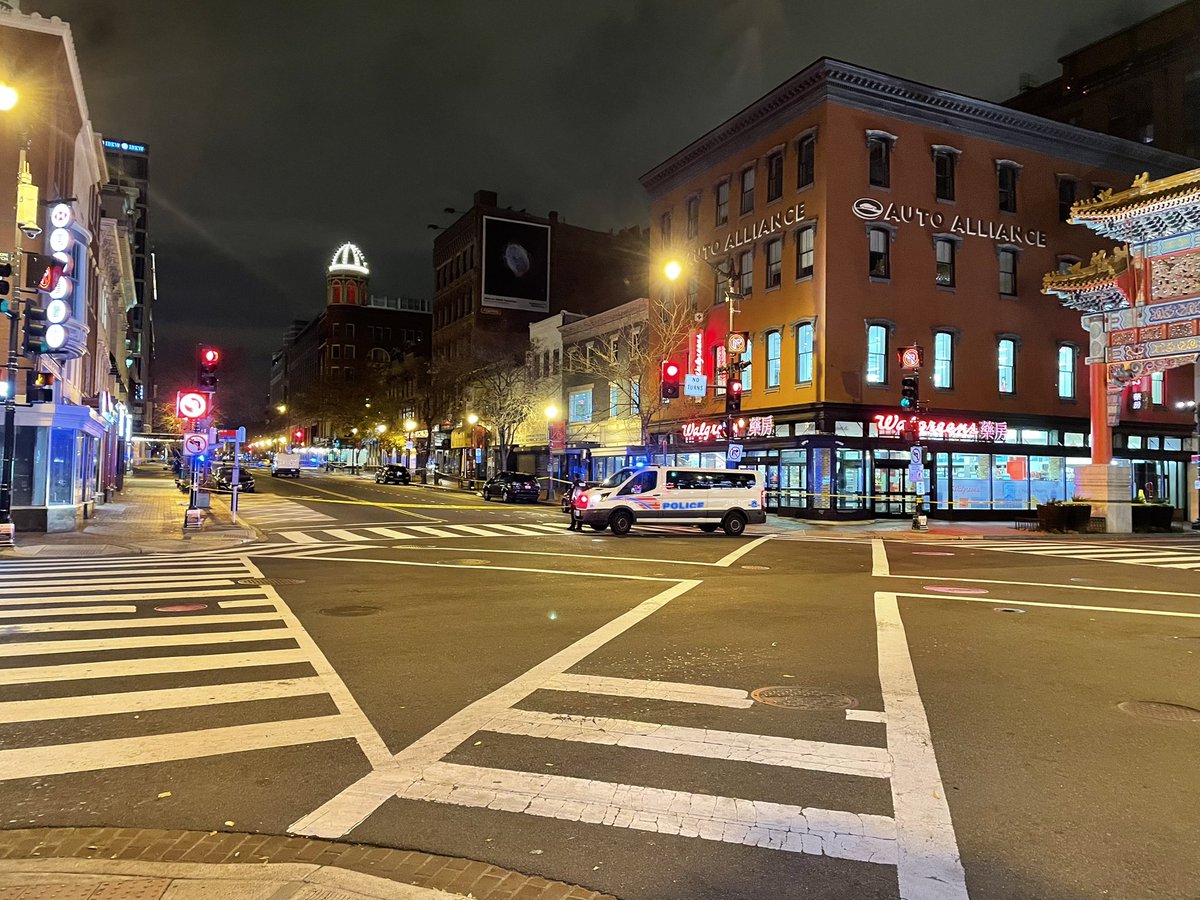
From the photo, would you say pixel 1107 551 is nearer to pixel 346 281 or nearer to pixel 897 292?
pixel 897 292

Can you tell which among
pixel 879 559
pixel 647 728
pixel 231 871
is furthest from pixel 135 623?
pixel 879 559

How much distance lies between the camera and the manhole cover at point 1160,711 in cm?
662

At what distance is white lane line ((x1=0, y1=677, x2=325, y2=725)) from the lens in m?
6.47

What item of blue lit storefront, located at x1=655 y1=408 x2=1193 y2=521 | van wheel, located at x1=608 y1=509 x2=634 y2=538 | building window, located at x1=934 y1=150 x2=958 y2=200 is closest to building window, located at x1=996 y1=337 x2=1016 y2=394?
blue lit storefront, located at x1=655 y1=408 x2=1193 y2=521

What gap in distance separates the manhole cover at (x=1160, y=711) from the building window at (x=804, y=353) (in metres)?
26.7

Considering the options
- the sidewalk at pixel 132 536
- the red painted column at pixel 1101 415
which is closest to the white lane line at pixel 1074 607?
the sidewalk at pixel 132 536

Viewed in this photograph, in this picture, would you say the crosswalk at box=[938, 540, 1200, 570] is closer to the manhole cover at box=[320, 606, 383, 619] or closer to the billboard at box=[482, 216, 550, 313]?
the manhole cover at box=[320, 606, 383, 619]

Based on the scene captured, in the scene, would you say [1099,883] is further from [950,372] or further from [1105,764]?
[950,372]

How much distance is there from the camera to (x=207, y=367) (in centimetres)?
2202

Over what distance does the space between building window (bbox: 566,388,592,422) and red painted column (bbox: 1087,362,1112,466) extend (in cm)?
2791

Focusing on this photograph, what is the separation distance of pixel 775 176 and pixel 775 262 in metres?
3.77

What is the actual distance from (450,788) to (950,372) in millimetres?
33814

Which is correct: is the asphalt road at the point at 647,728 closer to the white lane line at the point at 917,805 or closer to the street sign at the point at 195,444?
the white lane line at the point at 917,805

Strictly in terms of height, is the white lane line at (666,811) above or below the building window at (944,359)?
below
